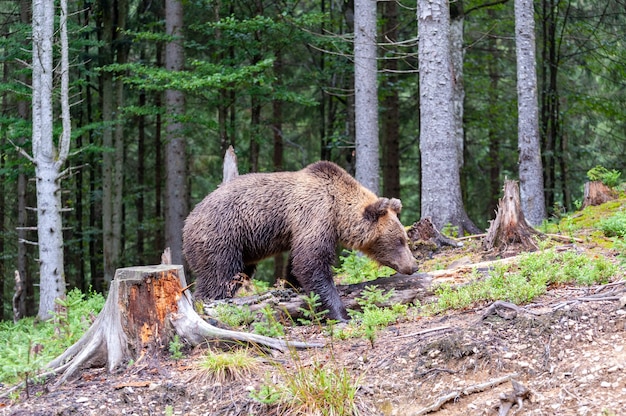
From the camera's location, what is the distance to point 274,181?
25.3 feet

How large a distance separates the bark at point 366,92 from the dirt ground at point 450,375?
725 centimetres

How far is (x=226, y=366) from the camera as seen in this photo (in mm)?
5227

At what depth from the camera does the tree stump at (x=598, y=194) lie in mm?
11305

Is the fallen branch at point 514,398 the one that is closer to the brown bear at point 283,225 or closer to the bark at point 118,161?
the brown bear at point 283,225

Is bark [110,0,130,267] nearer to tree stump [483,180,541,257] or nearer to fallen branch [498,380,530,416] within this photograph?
tree stump [483,180,541,257]

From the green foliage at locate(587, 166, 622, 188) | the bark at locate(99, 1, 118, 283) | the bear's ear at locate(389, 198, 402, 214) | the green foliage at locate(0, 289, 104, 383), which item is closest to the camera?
the green foliage at locate(0, 289, 104, 383)

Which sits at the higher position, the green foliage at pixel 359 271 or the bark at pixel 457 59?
the bark at pixel 457 59

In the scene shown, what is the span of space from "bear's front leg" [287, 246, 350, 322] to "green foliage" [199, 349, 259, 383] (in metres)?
1.65

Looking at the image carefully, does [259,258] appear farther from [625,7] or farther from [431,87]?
[625,7]

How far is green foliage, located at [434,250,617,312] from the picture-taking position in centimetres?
598

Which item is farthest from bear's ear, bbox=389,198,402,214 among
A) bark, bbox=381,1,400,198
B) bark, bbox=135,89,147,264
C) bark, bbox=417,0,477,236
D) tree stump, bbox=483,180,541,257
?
bark, bbox=135,89,147,264

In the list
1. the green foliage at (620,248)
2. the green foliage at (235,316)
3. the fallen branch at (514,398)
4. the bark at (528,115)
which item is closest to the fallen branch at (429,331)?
the fallen branch at (514,398)

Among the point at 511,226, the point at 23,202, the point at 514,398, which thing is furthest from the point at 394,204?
the point at 23,202

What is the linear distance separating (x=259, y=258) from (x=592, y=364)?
13.7ft
